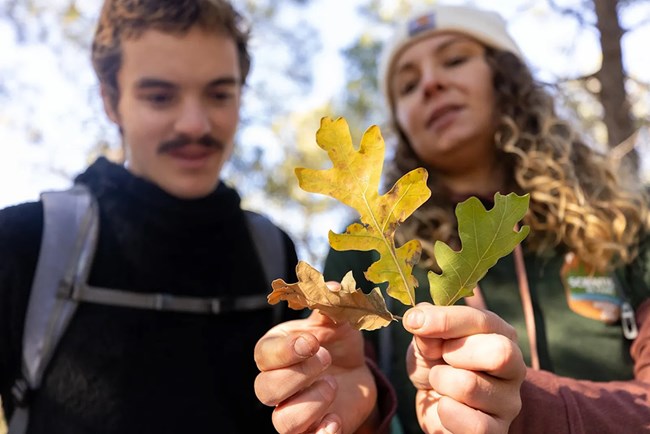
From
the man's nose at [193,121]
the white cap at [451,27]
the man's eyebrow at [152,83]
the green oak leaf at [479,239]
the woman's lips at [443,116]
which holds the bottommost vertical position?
the green oak leaf at [479,239]

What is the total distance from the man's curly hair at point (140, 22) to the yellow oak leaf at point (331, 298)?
5.87ft

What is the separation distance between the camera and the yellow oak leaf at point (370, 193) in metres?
1.03

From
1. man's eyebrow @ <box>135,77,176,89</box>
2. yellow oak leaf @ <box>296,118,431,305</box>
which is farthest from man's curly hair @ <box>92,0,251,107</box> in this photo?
yellow oak leaf @ <box>296,118,431,305</box>

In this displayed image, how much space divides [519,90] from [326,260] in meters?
1.10

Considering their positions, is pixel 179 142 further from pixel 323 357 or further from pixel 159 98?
pixel 323 357

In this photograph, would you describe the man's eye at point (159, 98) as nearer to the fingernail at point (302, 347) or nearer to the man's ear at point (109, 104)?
the man's ear at point (109, 104)

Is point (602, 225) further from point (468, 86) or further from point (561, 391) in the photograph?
point (561, 391)

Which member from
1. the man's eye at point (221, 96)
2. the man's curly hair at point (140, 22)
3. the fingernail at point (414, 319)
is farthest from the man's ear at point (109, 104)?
the fingernail at point (414, 319)

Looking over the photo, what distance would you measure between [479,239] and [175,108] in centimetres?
173

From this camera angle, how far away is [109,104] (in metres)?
2.58

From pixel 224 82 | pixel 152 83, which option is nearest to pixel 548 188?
pixel 224 82

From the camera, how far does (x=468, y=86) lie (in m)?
2.17

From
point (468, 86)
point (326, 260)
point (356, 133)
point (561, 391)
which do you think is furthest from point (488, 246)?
point (356, 133)

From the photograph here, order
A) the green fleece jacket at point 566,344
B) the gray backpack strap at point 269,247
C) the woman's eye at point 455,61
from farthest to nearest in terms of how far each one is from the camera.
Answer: the gray backpack strap at point 269,247
the woman's eye at point 455,61
the green fleece jacket at point 566,344
